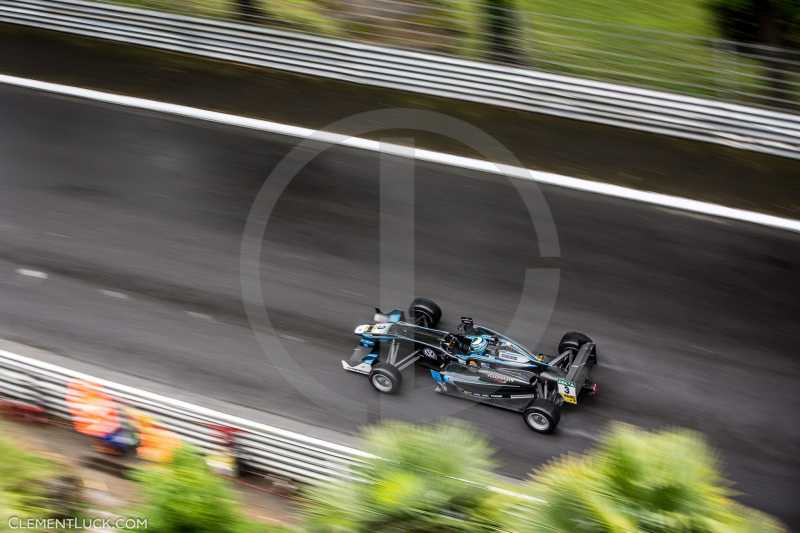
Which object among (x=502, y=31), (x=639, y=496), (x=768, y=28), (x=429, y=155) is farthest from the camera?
(x=502, y=31)

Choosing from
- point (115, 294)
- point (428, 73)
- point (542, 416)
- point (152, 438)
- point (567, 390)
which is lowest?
point (152, 438)

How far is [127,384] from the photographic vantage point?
9742 mm

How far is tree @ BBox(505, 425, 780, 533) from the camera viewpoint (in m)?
4.34

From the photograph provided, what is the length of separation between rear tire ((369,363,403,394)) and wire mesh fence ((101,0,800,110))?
615cm

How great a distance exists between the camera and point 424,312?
32.8 ft

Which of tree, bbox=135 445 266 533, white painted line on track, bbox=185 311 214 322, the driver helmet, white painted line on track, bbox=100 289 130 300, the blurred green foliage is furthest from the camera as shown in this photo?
white painted line on track, bbox=100 289 130 300

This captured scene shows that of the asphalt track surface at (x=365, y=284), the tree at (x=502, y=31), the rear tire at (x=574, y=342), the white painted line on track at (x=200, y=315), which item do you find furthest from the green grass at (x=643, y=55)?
the white painted line on track at (x=200, y=315)

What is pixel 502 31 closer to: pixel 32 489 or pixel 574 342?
pixel 574 342

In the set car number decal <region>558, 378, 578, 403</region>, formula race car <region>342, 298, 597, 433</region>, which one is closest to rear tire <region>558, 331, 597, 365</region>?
formula race car <region>342, 298, 597, 433</region>

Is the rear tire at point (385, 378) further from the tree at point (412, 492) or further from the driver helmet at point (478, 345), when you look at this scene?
the tree at point (412, 492)

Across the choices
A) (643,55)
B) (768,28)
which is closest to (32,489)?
(643,55)

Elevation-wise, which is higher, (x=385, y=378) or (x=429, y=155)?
(x=429, y=155)

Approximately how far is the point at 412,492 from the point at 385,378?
4.73 metres

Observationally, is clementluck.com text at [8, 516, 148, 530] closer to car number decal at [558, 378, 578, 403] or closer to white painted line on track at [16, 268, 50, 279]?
car number decal at [558, 378, 578, 403]
